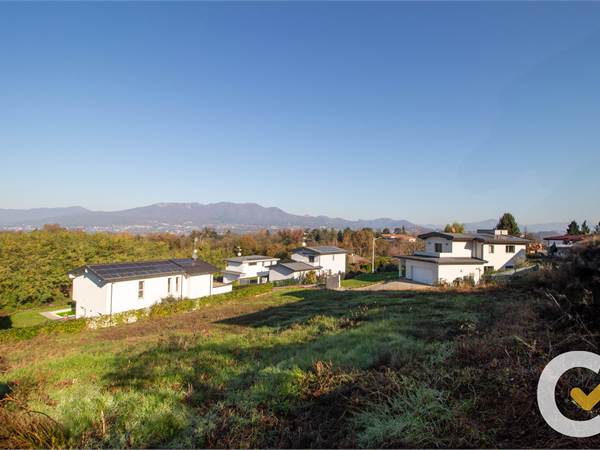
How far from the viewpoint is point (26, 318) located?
24.4 metres

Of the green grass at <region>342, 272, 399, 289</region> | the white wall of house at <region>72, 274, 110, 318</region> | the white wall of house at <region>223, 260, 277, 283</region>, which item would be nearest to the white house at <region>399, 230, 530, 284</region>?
the green grass at <region>342, 272, 399, 289</region>

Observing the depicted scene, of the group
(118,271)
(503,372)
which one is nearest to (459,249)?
(503,372)

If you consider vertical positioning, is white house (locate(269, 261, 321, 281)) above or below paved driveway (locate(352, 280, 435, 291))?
below

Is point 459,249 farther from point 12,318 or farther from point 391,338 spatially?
point 12,318

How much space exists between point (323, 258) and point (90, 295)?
82.9 feet

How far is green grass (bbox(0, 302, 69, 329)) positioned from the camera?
22.2m

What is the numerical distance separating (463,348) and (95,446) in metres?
5.20

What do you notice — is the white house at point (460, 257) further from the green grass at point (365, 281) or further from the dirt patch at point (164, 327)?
the dirt patch at point (164, 327)

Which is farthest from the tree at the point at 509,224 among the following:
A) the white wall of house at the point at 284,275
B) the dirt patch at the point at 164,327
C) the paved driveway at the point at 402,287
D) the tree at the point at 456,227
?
the dirt patch at the point at 164,327

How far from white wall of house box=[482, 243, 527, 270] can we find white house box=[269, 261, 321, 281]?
1834 cm

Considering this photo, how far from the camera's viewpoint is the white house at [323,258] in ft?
125

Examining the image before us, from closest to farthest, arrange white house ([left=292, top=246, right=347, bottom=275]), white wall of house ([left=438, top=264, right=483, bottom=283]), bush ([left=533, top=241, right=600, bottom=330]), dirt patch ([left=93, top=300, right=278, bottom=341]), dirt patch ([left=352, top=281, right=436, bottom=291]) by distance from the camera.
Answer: bush ([left=533, top=241, right=600, bottom=330])
dirt patch ([left=93, top=300, right=278, bottom=341])
dirt patch ([left=352, top=281, right=436, bottom=291])
white wall of house ([left=438, top=264, right=483, bottom=283])
white house ([left=292, top=246, right=347, bottom=275])

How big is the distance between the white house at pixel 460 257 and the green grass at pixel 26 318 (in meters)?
31.4

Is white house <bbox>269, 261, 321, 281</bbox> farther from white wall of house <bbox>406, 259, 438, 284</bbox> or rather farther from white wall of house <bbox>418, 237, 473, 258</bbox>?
white wall of house <bbox>418, 237, 473, 258</bbox>
